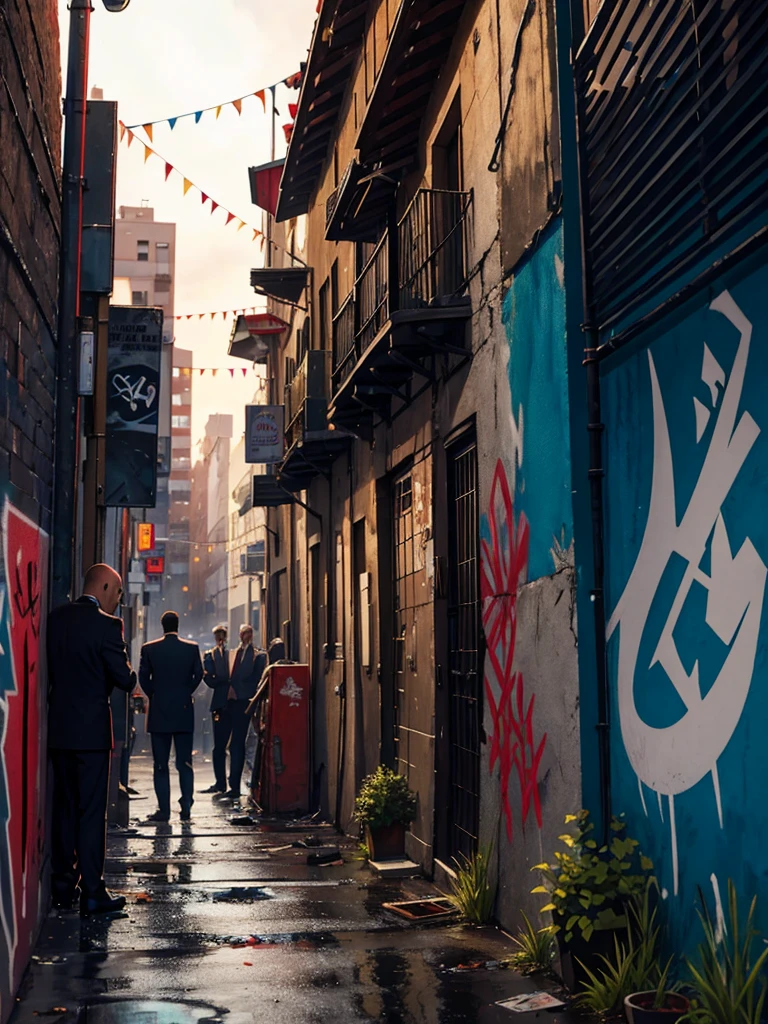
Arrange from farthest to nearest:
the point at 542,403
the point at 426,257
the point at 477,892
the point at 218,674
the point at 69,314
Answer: the point at 218,674
the point at 426,257
the point at 69,314
the point at 477,892
the point at 542,403

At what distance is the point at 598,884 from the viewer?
16.9 ft

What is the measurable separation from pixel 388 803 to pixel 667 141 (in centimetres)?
632

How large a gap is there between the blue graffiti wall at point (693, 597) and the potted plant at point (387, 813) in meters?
4.56

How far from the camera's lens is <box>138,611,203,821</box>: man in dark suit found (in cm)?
1278

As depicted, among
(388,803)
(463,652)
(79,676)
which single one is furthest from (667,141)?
(388,803)

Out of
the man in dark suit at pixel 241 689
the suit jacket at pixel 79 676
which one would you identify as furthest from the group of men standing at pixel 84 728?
the man in dark suit at pixel 241 689

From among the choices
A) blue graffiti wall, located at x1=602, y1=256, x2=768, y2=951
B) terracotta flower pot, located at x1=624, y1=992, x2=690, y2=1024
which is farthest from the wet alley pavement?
blue graffiti wall, located at x1=602, y1=256, x2=768, y2=951

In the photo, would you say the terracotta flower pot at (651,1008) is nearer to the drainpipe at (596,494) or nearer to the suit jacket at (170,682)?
the drainpipe at (596,494)

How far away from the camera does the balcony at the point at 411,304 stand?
27.7ft

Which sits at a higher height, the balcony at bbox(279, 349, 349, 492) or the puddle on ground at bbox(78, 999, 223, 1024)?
the balcony at bbox(279, 349, 349, 492)

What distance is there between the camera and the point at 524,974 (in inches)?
227

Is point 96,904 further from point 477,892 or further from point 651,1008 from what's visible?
point 651,1008

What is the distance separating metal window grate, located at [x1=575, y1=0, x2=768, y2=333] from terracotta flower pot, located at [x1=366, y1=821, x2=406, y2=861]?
5444 millimetres

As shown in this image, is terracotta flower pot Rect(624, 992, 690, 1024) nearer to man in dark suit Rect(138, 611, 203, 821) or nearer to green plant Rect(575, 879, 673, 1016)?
green plant Rect(575, 879, 673, 1016)
